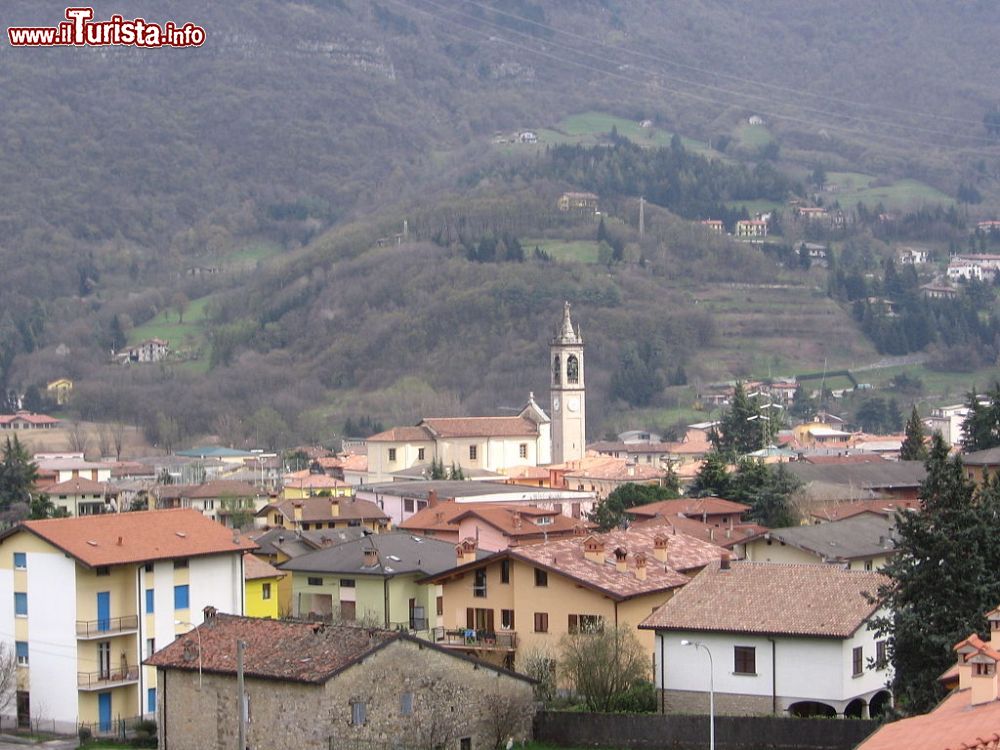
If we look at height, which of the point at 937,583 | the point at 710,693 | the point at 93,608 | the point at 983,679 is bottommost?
the point at 710,693

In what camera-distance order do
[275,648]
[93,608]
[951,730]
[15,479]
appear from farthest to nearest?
1. [15,479]
2. [93,608]
3. [275,648]
4. [951,730]

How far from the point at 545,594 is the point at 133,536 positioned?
9766 millimetres

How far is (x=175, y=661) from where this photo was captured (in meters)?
39.8

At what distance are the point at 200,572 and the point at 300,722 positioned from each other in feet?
42.1

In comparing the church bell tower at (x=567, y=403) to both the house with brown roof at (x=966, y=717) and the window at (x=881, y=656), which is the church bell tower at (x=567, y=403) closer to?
the window at (x=881, y=656)

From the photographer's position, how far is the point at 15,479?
91375 millimetres

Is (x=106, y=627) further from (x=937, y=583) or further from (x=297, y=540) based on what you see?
(x=937, y=583)

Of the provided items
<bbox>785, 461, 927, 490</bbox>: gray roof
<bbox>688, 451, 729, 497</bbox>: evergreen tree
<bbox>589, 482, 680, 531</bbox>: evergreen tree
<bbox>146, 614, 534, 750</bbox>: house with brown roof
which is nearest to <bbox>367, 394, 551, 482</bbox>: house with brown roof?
<bbox>785, 461, 927, 490</bbox>: gray roof

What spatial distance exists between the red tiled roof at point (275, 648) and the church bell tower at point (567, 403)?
8068 cm

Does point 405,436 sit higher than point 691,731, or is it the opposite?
point 405,436

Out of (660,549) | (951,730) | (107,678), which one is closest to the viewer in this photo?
(951,730)

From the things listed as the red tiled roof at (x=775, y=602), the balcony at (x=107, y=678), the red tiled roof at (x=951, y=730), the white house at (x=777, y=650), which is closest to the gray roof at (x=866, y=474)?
the balcony at (x=107, y=678)

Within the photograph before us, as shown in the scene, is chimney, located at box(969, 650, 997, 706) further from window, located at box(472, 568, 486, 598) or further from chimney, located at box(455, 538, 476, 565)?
chimney, located at box(455, 538, 476, 565)

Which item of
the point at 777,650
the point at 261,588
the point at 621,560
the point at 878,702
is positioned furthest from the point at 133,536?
the point at 878,702
